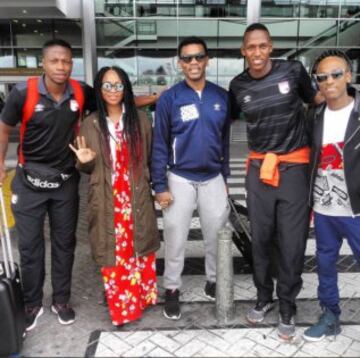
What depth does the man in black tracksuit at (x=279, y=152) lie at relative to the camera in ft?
9.30

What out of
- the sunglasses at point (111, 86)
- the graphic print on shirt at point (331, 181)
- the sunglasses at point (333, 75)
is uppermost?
the sunglasses at point (333, 75)

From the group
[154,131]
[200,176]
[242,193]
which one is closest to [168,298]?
[200,176]

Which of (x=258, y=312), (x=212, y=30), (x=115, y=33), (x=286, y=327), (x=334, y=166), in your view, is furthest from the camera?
(x=212, y=30)

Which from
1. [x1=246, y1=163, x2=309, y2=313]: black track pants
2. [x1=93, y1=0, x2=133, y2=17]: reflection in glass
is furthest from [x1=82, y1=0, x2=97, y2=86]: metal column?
[x1=246, y1=163, x2=309, y2=313]: black track pants

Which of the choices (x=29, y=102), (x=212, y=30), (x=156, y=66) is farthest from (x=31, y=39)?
(x=29, y=102)

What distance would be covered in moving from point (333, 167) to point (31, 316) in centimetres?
248

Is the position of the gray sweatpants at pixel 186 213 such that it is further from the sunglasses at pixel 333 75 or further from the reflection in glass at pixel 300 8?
the reflection in glass at pixel 300 8

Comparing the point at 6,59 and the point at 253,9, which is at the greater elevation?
the point at 253,9

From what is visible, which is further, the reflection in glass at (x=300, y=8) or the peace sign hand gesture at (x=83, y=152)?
the reflection in glass at (x=300, y=8)

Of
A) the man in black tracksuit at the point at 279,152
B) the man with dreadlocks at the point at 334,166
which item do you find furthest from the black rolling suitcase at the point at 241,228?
the man with dreadlocks at the point at 334,166

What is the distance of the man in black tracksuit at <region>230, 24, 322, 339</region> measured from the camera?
2.83 metres

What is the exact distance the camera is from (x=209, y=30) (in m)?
15.7

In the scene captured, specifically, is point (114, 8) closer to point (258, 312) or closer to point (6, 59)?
point (6, 59)

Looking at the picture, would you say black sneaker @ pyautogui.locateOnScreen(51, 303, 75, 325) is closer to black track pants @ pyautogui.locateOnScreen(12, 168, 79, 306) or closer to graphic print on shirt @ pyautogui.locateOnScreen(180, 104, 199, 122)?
black track pants @ pyautogui.locateOnScreen(12, 168, 79, 306)
